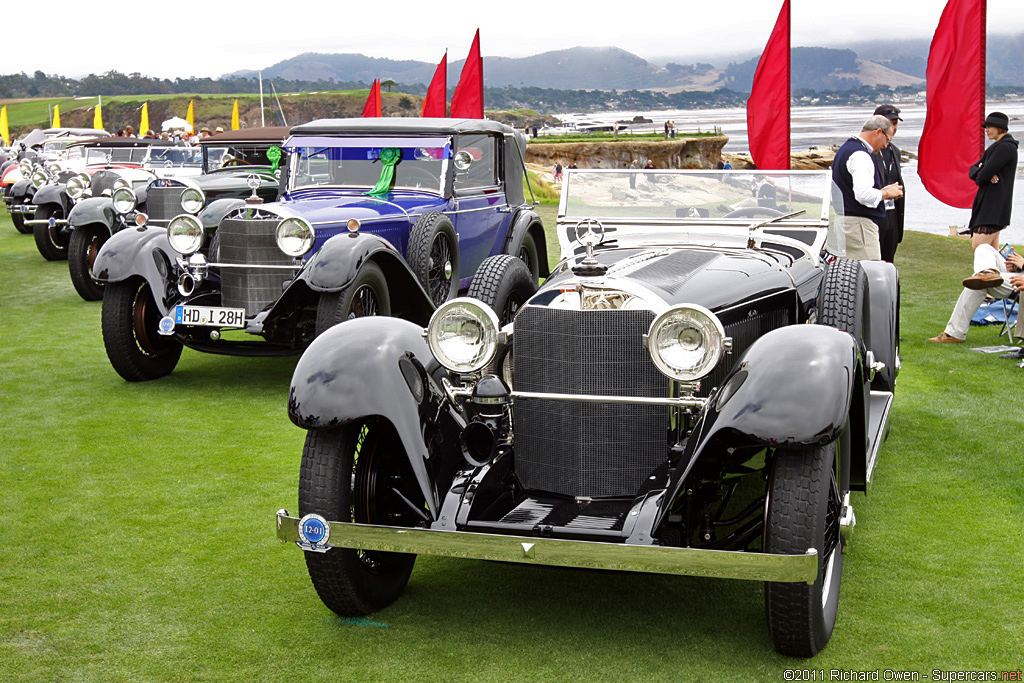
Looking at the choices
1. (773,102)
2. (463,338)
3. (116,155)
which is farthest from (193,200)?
(116,155)

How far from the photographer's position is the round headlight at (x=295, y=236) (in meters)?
7.02

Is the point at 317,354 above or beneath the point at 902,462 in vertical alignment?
above

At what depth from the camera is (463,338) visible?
362 centimetres

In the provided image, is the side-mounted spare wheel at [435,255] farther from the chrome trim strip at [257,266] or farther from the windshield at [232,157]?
the windshield at [232,157]

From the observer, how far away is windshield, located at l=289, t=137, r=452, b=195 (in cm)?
849

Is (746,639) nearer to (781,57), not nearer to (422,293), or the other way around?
(422,293)

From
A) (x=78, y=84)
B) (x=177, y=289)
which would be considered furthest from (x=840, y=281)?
(x=78, y=84)

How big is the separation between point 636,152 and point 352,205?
171 feet

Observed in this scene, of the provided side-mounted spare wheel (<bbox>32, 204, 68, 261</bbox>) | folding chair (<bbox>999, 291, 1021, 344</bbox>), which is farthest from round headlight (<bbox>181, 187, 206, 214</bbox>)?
folding chair (<bbox>999, 291, 1021, 344</bbox>)

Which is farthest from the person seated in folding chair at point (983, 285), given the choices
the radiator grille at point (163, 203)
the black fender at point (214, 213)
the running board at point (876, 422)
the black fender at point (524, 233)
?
the radiator grille at point (163, 203)

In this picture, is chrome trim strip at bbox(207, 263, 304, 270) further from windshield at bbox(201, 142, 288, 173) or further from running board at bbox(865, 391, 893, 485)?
windshield at bbox(201, 142, 288, 173)

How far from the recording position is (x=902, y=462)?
5203mm

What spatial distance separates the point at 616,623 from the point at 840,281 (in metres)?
1.96

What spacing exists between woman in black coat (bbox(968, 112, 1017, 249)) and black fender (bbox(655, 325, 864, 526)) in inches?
216
